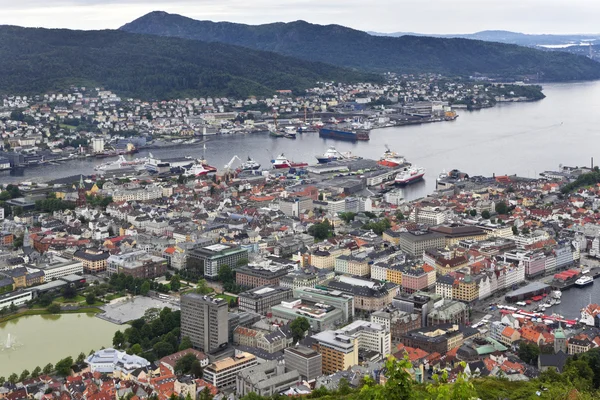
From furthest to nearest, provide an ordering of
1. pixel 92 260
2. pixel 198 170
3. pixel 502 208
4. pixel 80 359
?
pixel 198 170 < pixel 502 208 < pixel 92 260 < pixel 80 359

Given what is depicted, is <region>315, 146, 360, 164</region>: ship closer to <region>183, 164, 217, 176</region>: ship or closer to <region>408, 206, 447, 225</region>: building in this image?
<region>183, 164, 217, 176</region>: ship

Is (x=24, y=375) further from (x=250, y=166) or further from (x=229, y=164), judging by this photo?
(x=229, y=164)

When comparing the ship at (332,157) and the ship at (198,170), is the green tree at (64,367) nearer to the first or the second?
the ship at (198,170)

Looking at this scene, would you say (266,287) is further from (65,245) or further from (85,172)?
(85,172)

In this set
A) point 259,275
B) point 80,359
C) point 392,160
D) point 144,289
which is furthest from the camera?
point 392,160

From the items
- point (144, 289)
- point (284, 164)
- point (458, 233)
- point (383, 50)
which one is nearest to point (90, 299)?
point (144, 289)

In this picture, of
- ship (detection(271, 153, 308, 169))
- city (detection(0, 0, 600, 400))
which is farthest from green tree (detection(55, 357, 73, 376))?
ship (detection(271, 153, 308, 169))
